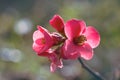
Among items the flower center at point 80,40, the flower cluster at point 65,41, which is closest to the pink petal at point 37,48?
the flower cluster at point 65,41

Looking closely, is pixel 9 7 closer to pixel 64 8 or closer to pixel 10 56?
pixel 64 8

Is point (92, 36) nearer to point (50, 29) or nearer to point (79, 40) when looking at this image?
point (79, 40)

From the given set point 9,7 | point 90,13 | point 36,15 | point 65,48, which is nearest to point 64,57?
point 65,48

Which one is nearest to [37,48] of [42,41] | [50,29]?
[42,41]

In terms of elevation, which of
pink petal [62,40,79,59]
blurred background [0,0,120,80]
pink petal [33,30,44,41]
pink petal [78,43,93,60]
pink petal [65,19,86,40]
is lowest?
blurred background [0,0,120,80]

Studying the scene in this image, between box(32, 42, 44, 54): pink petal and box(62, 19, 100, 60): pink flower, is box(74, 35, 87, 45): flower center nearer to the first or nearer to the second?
box(62, 19, 100, 60): pink flower

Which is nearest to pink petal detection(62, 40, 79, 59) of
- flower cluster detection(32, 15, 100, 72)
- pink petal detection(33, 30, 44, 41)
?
flower cluster detection(32, 15, 100, 72)
